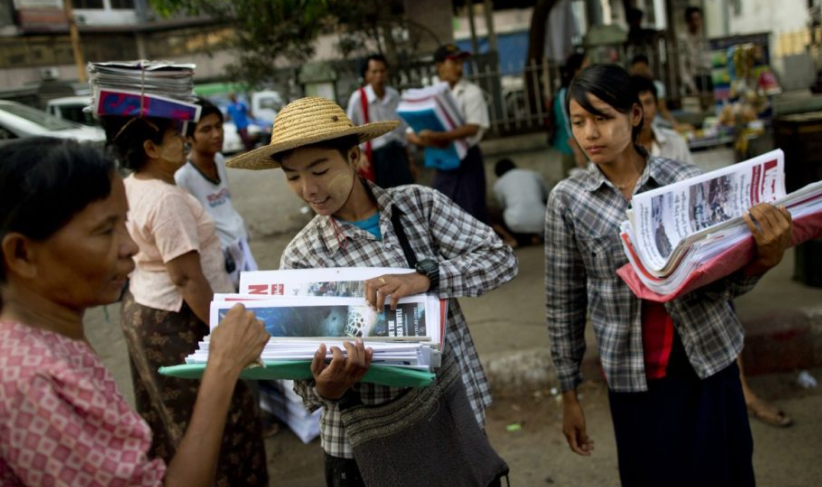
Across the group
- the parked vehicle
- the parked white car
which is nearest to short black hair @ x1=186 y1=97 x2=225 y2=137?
the parked white car

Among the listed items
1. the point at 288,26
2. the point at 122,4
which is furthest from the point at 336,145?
the point at 122,4

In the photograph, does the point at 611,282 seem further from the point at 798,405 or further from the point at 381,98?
the point at 381,98

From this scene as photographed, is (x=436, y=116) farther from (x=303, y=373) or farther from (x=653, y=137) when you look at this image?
(x=303, y=373)

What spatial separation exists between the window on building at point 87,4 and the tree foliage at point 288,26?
939 inches

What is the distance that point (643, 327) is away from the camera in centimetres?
224

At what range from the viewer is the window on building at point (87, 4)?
1129 inches

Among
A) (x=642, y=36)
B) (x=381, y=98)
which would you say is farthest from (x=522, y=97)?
(x=381, y=98)

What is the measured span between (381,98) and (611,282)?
176 inches

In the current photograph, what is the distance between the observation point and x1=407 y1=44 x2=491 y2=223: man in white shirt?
582cm

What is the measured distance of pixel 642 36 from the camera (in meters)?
9.71

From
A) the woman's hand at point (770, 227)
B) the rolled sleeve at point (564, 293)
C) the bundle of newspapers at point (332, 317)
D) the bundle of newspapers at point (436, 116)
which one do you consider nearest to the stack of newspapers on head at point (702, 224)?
the woman's hand at point (770, 227)

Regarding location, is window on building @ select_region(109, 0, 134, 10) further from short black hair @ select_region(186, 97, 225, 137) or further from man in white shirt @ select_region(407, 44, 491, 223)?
short black hair @ select_region(186, 97, 225, 137)

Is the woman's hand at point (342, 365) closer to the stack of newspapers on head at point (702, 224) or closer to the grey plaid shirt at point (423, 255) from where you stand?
the grey plaid shirt at point (423, 255)

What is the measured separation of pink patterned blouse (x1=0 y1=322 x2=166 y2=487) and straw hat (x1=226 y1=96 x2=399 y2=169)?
0.81 metres
